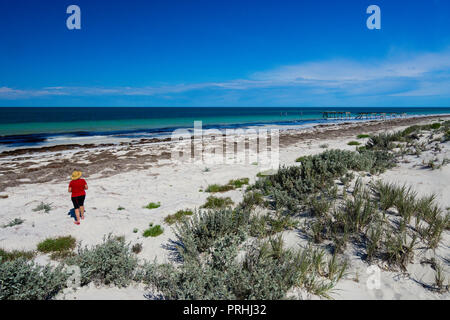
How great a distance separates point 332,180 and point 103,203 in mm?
7109

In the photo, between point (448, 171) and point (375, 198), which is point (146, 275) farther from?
point (448, 171)

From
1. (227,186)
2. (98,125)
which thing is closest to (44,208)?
(227,186)

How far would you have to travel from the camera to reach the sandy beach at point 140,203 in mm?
3568

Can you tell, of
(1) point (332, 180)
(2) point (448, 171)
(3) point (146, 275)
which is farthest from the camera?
(2) point (448, 171)

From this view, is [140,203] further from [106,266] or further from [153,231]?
[106,266]

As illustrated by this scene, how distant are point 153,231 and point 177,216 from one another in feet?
2.77

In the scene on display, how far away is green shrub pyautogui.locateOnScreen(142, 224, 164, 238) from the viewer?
5.54 metres

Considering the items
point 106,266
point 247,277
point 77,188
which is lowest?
point 106,266

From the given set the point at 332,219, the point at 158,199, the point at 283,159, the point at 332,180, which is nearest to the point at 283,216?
the point at 332,219

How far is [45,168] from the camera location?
12766 mm

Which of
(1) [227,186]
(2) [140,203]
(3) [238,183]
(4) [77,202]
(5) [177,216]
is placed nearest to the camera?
(4) [77,202]

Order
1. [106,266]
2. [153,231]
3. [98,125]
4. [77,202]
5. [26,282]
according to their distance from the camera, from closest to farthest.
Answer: [26,282], [106,266], [153,231], [77,202], [98,125]

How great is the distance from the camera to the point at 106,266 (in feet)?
12.6

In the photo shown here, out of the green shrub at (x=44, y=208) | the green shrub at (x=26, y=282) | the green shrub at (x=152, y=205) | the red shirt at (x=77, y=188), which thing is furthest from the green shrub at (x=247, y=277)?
the green shrub at (x=44, y=208)
